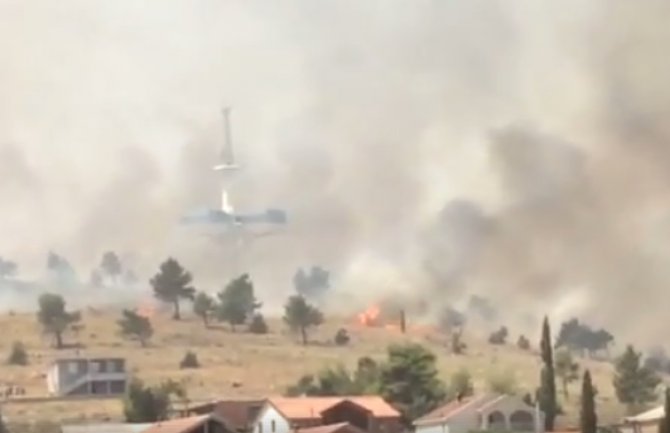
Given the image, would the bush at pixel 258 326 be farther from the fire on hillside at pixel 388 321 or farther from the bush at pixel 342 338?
the fire on hillside at pixel 388 321

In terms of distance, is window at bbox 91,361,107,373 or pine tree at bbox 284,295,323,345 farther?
pine tree at bbox 284,295,323,345

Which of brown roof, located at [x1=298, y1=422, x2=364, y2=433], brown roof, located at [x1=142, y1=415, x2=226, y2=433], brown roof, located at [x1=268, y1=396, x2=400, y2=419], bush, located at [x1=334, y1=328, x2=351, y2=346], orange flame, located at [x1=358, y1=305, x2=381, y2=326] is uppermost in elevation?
orange flame, located at [x1=358, y1=305, x2=381, y2=326]

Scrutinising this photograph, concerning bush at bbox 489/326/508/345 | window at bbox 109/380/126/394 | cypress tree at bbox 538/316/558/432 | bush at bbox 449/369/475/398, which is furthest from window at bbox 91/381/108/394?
bush at bbox 489/326/508/345

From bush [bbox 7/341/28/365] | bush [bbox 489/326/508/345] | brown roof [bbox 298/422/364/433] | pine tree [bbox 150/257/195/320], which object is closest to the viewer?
brown roof [bbox 298/422/364/433]

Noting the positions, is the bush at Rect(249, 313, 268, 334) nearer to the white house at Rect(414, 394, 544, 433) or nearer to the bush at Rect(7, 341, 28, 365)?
the bush at Rect(7, 341, 28, 365)

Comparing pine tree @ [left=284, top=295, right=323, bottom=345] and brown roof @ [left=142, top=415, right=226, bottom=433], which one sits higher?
pine tree @ [left=284, top=295, right=323, bottom=345]

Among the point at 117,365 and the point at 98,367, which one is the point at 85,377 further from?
the point at 117,365

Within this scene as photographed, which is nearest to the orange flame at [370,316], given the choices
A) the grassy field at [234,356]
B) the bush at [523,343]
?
the grassy field at [234,356]
